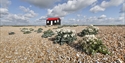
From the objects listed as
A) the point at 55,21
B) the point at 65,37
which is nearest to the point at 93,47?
the point at 65,37

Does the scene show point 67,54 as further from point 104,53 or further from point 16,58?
point 16,58

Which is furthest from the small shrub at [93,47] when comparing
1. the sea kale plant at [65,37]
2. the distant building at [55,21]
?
the distant building at [55,21]

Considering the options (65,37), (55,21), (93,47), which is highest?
(55,21)

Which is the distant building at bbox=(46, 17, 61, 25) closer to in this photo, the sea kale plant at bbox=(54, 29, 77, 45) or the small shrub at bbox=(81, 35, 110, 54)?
the sea kale plant at bbox=(54, 29, 77, 45)

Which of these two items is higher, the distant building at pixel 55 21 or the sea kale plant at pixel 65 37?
the distant building at pixel 55 21

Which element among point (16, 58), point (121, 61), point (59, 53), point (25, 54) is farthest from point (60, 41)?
point (121, 61)

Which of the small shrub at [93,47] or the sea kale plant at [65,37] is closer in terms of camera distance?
the small shrub at [93,47]

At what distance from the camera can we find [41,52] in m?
6.87

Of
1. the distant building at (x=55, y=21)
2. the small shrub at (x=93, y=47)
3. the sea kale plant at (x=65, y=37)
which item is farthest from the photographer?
the distant building at (x=55, y=21)

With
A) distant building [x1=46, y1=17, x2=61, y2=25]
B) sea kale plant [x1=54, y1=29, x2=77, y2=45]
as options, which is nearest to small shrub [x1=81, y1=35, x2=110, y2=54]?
sea kale plant [x1=54, y1=29, x2=77, y2=45]

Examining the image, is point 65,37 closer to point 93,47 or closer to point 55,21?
point 93,47

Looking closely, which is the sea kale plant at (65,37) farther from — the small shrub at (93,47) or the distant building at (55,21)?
the distant building at (55,21)

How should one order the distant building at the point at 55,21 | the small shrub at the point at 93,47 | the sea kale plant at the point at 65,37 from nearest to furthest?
the small shrub at the point at 93,47, the sea kale plant at the point at 65,37, the distant building at the point at 55,21

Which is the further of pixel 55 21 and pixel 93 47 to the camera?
pixel 55 21
